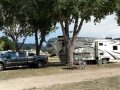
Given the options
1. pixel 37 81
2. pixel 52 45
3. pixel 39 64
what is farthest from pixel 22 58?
pixel 37 81

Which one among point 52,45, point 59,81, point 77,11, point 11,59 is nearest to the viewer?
point 59,81

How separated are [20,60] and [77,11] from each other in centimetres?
720

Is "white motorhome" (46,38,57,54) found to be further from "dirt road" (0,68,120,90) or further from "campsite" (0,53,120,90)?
"dirt road" (0,68,120,90)

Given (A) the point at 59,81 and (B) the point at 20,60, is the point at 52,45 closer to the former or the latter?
(B) the point at 20,60

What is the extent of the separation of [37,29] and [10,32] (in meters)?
4.73

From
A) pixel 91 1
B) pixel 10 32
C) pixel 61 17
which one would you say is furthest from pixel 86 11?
pixel 10 32

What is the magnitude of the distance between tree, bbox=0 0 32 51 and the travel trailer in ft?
14.2

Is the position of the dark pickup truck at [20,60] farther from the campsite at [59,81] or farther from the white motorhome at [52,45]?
the campsite at [59,81]

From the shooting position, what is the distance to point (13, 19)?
3038cm

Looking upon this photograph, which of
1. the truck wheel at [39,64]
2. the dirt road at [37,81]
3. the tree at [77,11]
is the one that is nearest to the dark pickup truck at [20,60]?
the truck wheel at [39,64]

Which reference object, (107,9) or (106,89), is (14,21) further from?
(106,89)

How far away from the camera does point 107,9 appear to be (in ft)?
75.1

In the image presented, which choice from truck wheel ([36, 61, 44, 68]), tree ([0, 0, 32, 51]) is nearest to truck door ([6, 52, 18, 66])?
truck wheel ([36, 61, 44, 68])

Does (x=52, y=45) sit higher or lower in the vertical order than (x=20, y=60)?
higher
